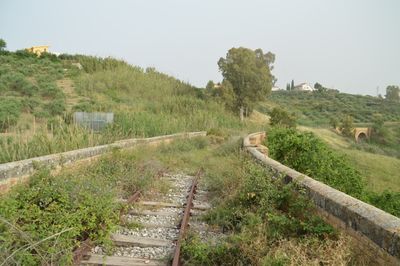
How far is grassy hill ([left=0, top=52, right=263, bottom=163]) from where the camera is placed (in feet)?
37.1

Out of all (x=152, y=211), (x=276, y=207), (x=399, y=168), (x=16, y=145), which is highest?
(x=16, y=145)

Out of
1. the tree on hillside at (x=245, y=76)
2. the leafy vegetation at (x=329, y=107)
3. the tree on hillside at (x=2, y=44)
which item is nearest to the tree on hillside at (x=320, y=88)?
the leafy vegetation at (x=329, y=107)

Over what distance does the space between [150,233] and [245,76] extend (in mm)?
32415

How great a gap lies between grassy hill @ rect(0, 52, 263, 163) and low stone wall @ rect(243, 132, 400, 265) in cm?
682

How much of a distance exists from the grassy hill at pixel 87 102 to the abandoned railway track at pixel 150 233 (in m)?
3.48

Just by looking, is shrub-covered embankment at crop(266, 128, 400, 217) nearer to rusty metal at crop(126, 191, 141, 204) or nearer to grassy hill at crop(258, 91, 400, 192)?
rusty metal at crop(126, 191, 141, 204)

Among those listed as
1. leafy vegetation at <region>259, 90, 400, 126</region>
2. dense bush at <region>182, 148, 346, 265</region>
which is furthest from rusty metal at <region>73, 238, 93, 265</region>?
leafy vegetation at <region>259, 90, 400, 126</region>

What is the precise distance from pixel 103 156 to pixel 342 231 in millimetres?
7628

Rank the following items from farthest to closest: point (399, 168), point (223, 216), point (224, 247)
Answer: point (399, 168) → point (223, 216) → point (224, 247)

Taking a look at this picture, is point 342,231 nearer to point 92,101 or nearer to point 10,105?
point 10,105

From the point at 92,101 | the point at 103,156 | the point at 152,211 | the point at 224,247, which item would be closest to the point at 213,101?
the point at 92,101

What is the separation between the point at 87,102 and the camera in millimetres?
27047

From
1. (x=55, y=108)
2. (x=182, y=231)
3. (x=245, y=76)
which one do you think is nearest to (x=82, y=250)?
(x=182, y=231)

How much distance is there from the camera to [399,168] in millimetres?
25031
